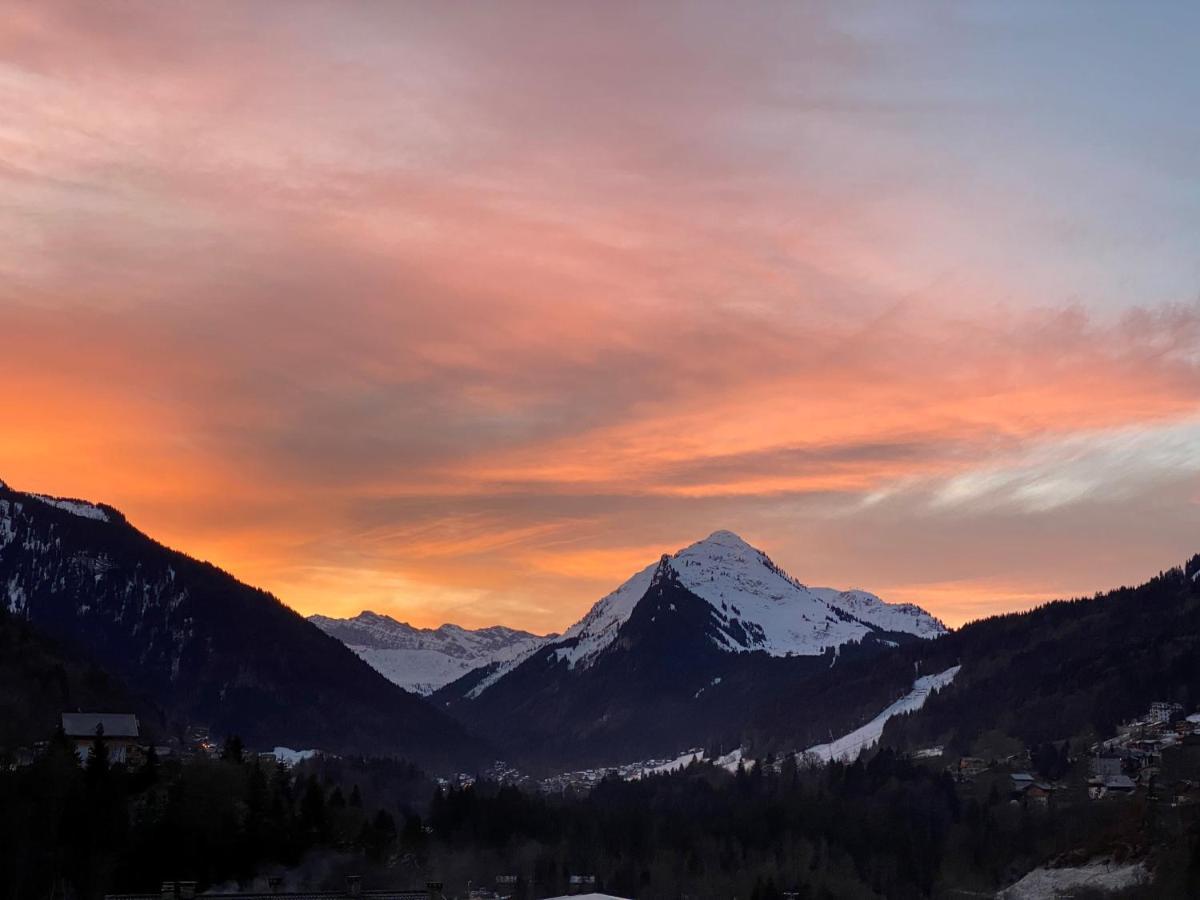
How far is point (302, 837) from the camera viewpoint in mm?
184625

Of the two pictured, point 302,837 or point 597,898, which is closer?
point 597,898

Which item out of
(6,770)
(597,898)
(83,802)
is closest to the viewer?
(597,898)

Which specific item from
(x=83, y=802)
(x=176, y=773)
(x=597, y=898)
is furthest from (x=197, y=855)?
(x=597, y=898)

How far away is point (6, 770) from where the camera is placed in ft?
620

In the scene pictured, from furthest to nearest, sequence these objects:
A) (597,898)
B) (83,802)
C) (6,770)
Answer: (6,770), (83,802), (597,898)

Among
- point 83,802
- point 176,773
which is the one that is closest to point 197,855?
point 83,802

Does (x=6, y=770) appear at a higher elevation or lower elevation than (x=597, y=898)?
higher

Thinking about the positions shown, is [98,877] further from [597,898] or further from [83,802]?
[597,898]

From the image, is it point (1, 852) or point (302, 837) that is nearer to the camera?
point (1, 852)

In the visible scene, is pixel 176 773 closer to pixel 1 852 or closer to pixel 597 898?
pixel 1 852

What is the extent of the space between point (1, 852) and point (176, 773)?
1420 inches

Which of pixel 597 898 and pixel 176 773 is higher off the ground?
pixel 176 773

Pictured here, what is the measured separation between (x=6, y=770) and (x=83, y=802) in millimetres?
19223

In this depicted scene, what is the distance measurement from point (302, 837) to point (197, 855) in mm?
13151
